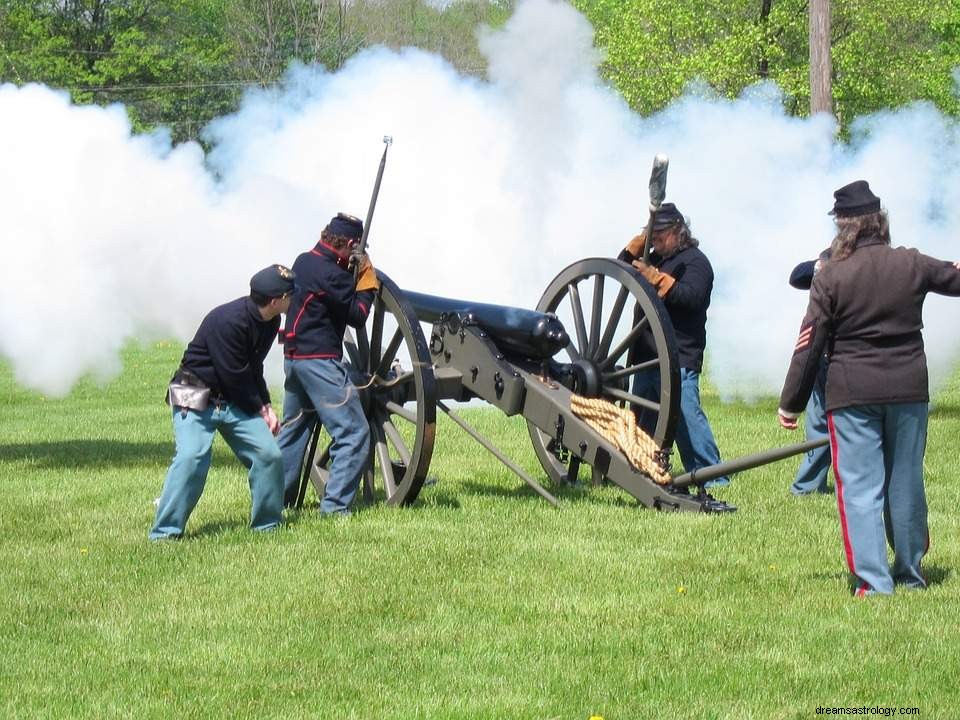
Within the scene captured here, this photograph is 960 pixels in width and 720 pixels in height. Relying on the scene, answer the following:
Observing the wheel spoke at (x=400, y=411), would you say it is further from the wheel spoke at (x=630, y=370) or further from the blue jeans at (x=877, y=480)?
the blue jeans at (x=877, y=480)

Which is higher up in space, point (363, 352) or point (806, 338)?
point (806, 338)

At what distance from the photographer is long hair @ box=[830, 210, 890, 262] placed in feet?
20.1

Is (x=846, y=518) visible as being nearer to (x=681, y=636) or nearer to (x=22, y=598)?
(x=681, y=636)

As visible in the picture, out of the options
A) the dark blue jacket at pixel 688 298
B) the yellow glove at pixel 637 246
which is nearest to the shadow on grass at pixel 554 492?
the dark blue jacket at pixel 688 298

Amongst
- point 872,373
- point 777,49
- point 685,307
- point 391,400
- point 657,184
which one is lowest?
point 391,400

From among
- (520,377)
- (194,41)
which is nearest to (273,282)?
(520,377)

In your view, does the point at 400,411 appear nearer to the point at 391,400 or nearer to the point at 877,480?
the point at 391,400

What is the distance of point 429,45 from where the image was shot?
34.6 m

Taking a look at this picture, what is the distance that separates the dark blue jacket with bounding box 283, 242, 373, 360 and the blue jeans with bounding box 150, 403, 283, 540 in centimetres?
72

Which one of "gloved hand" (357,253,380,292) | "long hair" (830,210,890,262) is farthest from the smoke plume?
"long hair" (830,210,890,262)

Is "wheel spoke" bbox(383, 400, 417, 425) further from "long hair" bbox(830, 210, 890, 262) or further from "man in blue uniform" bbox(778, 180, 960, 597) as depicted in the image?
"long hair" bbox(830, 210, 890, 262)

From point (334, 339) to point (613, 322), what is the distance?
1587mm

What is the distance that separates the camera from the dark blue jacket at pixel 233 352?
7461mm

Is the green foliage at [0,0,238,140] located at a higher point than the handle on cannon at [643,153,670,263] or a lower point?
higher
